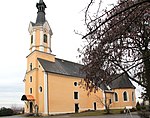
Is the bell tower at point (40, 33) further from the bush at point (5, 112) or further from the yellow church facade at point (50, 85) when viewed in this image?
the bush at point (5, 112)

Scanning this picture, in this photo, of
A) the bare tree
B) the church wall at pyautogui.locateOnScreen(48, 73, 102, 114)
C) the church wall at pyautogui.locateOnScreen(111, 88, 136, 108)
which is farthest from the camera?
the church wall at pyautogui.locateOnScreen(111, 88, 136, 108)

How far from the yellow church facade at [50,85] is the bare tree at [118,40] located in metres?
28.9

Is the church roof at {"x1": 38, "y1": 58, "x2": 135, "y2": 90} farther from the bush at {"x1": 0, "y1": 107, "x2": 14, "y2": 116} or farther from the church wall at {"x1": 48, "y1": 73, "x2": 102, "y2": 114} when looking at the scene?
the bush at {"x1": 0, "y1": 107, "x2": 14, "y2": 116}

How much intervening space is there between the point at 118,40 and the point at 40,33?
4053 cm

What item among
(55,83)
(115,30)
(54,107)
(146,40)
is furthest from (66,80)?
(115,30)

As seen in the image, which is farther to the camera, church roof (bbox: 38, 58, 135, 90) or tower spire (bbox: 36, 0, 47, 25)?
tower spire (bbox: 36, 0, 47, 25)

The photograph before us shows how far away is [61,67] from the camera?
155 feet

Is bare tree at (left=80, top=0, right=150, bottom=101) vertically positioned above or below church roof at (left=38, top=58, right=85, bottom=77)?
below

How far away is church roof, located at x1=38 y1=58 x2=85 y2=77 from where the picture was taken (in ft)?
143

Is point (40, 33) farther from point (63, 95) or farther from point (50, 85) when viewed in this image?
point (63, 95)

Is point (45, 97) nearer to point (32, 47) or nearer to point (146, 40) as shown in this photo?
point (32, 47)

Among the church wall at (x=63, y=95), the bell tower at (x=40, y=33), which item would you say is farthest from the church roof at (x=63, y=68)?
the bell tower at (x=40, y=33)

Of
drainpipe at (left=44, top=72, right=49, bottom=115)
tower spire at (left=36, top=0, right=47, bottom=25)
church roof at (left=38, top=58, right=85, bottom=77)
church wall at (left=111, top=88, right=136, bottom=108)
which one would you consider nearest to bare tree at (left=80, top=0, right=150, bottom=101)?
drainpipe at (left=44, top=72, right=49, bottom=115)

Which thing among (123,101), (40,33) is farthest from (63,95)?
(123,101)
